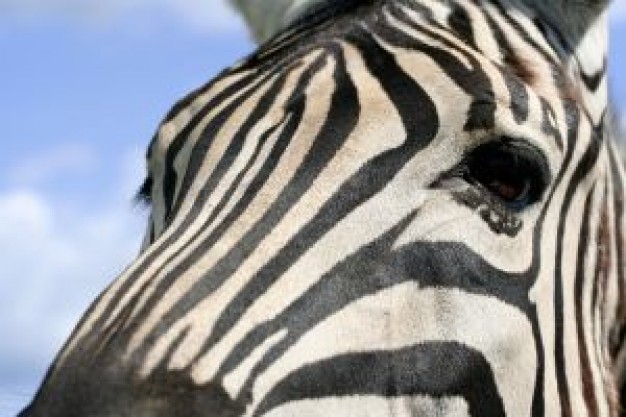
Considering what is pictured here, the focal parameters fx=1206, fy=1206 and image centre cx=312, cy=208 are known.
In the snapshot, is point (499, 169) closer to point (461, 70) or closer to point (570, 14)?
point (461, 70)

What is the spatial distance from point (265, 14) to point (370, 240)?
2205mm

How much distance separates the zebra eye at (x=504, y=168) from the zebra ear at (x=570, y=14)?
3.47ft

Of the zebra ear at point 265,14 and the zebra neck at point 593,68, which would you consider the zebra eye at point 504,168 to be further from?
the zebra ear at point 265,14

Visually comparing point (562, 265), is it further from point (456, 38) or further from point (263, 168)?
point (263, 168)

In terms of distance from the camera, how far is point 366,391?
368cm

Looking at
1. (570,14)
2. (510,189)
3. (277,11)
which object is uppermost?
(277,11)

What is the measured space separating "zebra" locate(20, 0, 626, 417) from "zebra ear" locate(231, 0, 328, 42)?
2.15 feet

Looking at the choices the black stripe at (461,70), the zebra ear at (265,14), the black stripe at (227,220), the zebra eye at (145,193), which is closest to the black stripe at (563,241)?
the black stripe at (461,70)

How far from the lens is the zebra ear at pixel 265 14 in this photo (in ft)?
18.0

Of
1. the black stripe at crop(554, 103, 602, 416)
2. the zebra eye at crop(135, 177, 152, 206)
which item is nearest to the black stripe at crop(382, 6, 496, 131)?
the black stripe at crop(554, 103, 602, 416)

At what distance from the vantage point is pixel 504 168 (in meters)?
4.07

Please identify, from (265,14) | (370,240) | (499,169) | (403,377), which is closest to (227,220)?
(370,240)

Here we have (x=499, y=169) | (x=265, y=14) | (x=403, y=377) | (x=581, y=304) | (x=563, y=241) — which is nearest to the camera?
(x=403, y=377)

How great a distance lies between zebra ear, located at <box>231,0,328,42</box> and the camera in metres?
5.50
